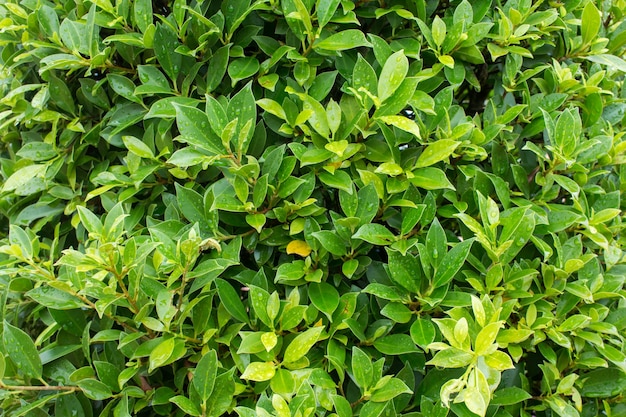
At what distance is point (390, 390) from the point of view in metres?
1.46

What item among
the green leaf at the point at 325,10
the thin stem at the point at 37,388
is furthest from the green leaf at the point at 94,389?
the green leaf at the point at 325,10

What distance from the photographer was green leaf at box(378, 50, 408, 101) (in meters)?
1.53

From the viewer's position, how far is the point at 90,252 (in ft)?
4.40

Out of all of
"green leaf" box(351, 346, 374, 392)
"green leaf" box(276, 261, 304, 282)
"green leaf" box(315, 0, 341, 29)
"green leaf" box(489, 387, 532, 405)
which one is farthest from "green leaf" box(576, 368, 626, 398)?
"green leaf" box(315, 0, 341, 29)

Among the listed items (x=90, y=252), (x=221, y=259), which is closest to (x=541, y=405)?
(x=221, y=259)

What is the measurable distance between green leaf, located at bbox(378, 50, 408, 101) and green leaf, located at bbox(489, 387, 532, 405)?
0.92 meters

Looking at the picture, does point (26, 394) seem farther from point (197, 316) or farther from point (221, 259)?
point (221, 259)

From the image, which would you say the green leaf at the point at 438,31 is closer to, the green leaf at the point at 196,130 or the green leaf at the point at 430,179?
the green leaf at the point at 430,179

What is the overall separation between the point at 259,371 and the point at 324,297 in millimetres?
282

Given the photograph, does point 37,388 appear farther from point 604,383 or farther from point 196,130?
point 604,383

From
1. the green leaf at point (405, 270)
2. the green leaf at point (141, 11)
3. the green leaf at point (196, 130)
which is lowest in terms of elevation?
the green leaf at point (405, 270)

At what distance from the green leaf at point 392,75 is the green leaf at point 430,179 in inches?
10.0

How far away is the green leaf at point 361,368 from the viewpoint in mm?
1477

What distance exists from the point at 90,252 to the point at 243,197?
0.43 meters
